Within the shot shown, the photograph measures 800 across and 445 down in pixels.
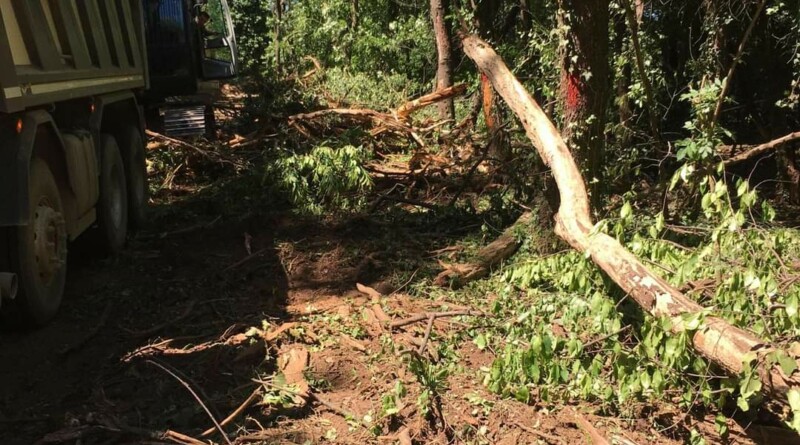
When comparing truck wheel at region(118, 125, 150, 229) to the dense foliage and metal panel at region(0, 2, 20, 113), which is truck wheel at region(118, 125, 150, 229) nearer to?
the dense foliage

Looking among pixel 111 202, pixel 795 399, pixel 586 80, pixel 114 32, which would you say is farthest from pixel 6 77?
pixel 795 399

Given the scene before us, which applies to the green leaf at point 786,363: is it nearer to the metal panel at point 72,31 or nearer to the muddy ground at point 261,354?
the muddy ground at point 261,354

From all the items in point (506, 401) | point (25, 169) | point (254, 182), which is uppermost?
point (25, 169)

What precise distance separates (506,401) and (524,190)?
3.18 m

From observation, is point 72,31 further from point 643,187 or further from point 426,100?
point 426,100

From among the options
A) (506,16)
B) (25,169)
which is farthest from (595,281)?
(506,16)

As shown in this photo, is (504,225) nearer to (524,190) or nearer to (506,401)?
(524,190)

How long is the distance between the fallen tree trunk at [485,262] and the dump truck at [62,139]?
9.77 ft

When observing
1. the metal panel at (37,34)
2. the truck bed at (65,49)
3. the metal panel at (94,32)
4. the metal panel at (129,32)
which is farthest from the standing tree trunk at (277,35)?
the metal panel at (37,34)

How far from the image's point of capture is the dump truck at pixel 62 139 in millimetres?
4223

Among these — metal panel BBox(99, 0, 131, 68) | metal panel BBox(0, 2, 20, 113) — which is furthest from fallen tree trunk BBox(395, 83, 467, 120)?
metal panel BBox(0, 2, 20, 113)

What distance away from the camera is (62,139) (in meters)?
5.14

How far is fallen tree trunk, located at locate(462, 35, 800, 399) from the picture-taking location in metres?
3.09

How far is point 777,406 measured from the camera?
13.1 feet
